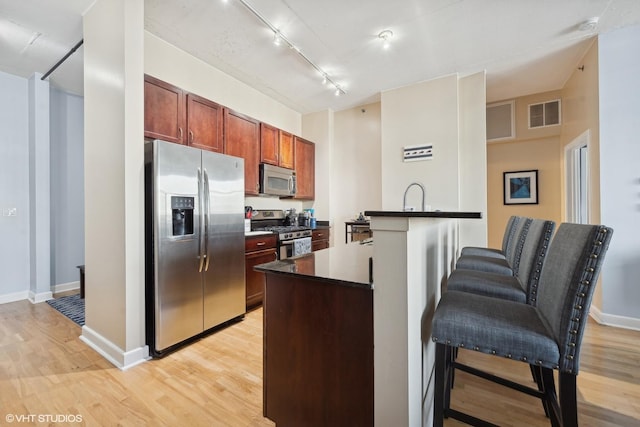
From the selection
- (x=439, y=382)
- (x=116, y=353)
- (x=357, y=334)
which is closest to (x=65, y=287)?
(x=116, y=353)

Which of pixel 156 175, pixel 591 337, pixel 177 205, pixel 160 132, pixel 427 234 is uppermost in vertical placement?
pixel 160 132

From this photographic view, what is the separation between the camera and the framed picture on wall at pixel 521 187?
175 inches

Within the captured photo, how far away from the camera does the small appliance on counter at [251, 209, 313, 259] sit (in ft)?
12.2

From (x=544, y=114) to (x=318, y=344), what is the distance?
513 cm

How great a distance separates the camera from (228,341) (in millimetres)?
2500

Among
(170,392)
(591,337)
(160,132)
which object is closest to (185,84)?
(160,132)

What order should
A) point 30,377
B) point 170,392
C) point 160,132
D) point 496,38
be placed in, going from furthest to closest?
1. point 496,38
2. point 160,132
3. point 30,377
4. point 170,392

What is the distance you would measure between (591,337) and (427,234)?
248 cm

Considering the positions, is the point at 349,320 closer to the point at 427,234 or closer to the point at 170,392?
the point at 427,234

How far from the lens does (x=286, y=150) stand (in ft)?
14.8

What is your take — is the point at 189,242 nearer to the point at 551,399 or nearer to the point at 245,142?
the point at 245,142

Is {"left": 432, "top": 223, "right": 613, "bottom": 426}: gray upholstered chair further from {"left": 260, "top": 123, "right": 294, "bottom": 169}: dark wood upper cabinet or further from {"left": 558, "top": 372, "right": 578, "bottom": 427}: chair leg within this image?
{"left": 260, "top": 123, "right": 294, "bottom": 169}: dark wood upper cabinet

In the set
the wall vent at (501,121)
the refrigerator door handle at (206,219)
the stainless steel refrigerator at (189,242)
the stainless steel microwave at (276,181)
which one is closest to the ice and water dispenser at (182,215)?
the stainless steel refrigerator at (189,242)

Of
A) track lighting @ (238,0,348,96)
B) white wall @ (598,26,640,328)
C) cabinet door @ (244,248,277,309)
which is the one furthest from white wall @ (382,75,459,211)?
cabinet door @ (244,248,277,309)
